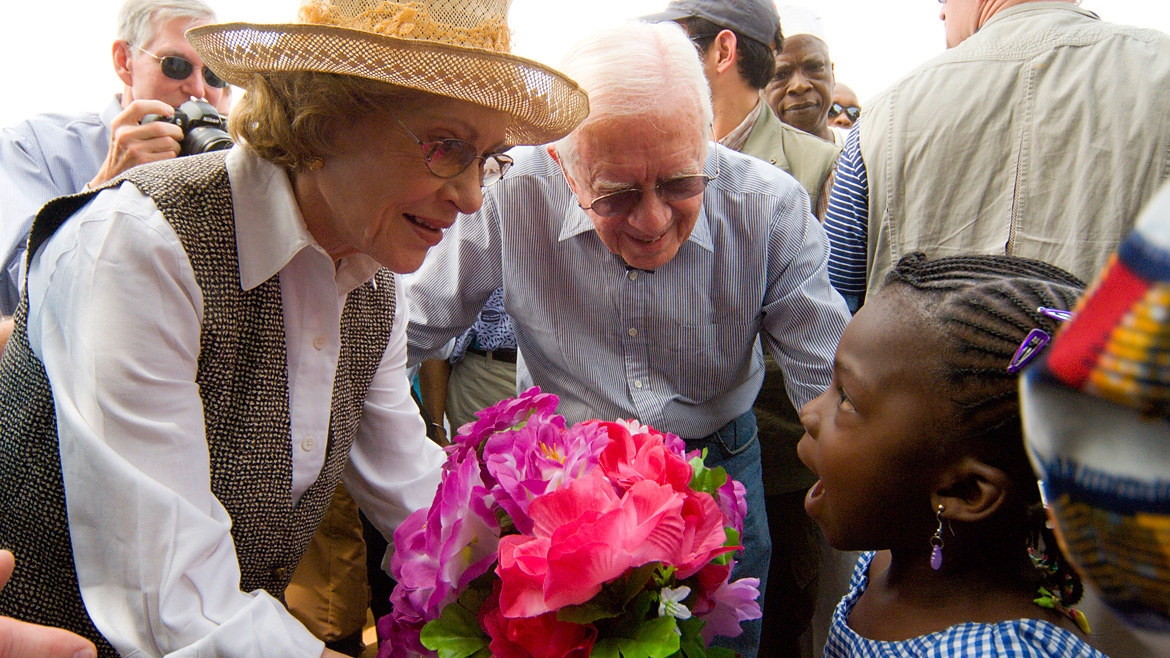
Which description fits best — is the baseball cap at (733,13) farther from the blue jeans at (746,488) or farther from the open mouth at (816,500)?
the open mouth at (816,500)

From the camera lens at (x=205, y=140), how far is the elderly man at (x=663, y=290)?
1.98 feet

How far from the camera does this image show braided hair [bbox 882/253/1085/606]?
37.9 inches

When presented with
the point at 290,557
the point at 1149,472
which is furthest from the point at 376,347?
the point at 1149,472

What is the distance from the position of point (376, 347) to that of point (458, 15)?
0.65 meters

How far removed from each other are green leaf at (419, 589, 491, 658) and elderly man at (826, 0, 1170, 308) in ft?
4.89

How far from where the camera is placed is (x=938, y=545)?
1.06 meters

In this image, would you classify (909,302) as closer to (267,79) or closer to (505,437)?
(505,437)

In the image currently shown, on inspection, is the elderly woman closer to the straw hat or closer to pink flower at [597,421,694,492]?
the straw hat

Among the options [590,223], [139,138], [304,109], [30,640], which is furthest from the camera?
[139,138]

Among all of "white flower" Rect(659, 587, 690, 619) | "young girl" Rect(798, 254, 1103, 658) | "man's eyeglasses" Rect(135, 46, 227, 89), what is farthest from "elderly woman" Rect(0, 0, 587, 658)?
"man's eyeglasses" Rect(135, 46, 227, 89)

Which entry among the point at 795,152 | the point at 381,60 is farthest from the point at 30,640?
the point at 795,152

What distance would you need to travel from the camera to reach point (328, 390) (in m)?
1.33

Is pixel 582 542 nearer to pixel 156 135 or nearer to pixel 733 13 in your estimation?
pixel 156 135

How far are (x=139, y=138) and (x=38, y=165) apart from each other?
814mm
